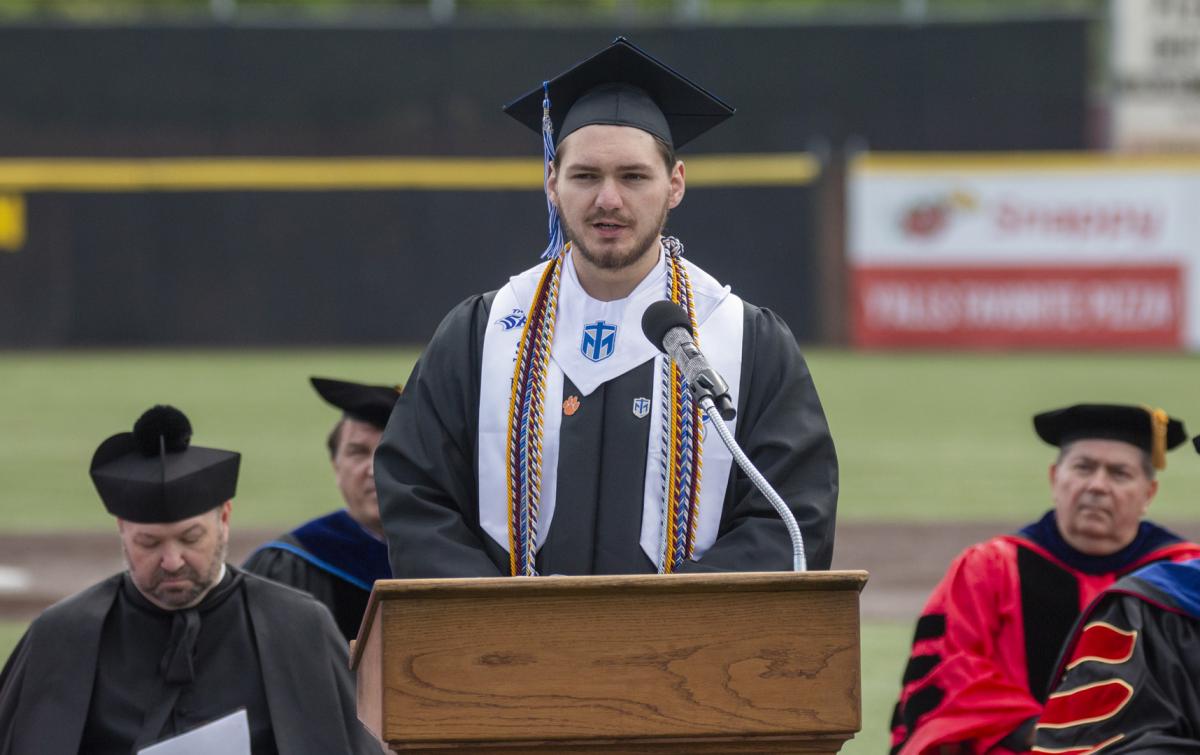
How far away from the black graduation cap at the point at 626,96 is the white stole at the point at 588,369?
289 mm

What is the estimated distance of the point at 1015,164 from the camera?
24594 mm

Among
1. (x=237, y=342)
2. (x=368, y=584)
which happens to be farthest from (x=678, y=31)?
(x=368, y=584)

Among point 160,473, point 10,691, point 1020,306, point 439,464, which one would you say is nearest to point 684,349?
point 439,464

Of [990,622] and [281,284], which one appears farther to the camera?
[281,284]

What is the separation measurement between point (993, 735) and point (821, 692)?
2649 millimetres

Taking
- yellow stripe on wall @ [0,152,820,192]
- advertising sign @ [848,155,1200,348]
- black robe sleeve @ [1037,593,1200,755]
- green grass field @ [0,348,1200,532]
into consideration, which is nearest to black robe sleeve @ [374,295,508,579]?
black robe sleeve @ [1037,593,1200,755]

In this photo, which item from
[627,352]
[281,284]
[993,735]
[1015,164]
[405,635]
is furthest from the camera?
[281,284]

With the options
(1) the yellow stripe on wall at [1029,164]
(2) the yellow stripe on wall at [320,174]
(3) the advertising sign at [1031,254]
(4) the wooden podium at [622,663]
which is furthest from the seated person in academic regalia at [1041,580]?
(2) the yellow stripe on wall at [320,174]

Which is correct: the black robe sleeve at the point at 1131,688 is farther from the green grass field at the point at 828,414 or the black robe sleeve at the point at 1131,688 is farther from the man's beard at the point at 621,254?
the green grass field at the point at 828,414

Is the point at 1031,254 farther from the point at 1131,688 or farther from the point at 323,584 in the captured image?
the point at 1131,688

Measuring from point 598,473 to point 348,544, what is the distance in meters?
2.37

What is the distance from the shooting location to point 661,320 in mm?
3586

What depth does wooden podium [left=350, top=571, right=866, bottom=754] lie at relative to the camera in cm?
310

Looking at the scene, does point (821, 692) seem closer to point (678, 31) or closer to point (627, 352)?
point (627, 352)
